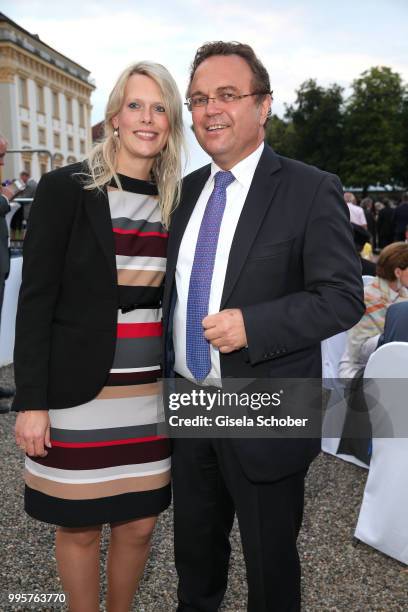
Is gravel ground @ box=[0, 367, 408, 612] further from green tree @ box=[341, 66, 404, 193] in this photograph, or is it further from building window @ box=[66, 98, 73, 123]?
building window @ box=[66, 98, 73, 123]

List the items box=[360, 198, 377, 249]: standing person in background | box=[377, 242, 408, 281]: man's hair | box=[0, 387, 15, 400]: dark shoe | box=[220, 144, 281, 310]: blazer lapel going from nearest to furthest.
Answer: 1. box=[220, 144, 281, 310]: blazer lapel
2. box=[377, 242, 408, 281]: man's hair
3. box=[0, 387, 15, 400]: dark shoe
4. box=[360, 198, 377, 249]: standing person in background

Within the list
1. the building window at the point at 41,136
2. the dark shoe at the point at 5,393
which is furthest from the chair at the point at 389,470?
the building window at the point at 41,136

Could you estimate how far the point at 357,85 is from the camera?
40.1 metres

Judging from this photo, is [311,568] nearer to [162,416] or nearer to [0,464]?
[162,416]

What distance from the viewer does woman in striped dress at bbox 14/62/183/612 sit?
1.93 meters

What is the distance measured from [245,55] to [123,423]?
1390 millimetres

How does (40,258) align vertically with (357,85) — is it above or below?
below

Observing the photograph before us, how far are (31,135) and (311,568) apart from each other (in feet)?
161

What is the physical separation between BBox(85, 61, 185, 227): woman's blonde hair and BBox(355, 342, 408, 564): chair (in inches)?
55.0

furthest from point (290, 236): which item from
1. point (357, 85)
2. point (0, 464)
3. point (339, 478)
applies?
point (357, 85)

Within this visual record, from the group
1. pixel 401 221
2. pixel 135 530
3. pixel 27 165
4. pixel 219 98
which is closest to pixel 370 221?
pixel 401 221

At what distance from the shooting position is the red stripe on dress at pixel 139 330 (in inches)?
78.5

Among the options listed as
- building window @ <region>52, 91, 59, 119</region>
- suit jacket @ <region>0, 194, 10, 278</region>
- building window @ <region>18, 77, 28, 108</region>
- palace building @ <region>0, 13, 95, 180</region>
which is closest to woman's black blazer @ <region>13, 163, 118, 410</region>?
suit jacket @ <region>0, 194, 10, 278</region>

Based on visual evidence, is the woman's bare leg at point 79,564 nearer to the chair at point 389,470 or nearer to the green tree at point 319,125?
the chair at point 389,470
